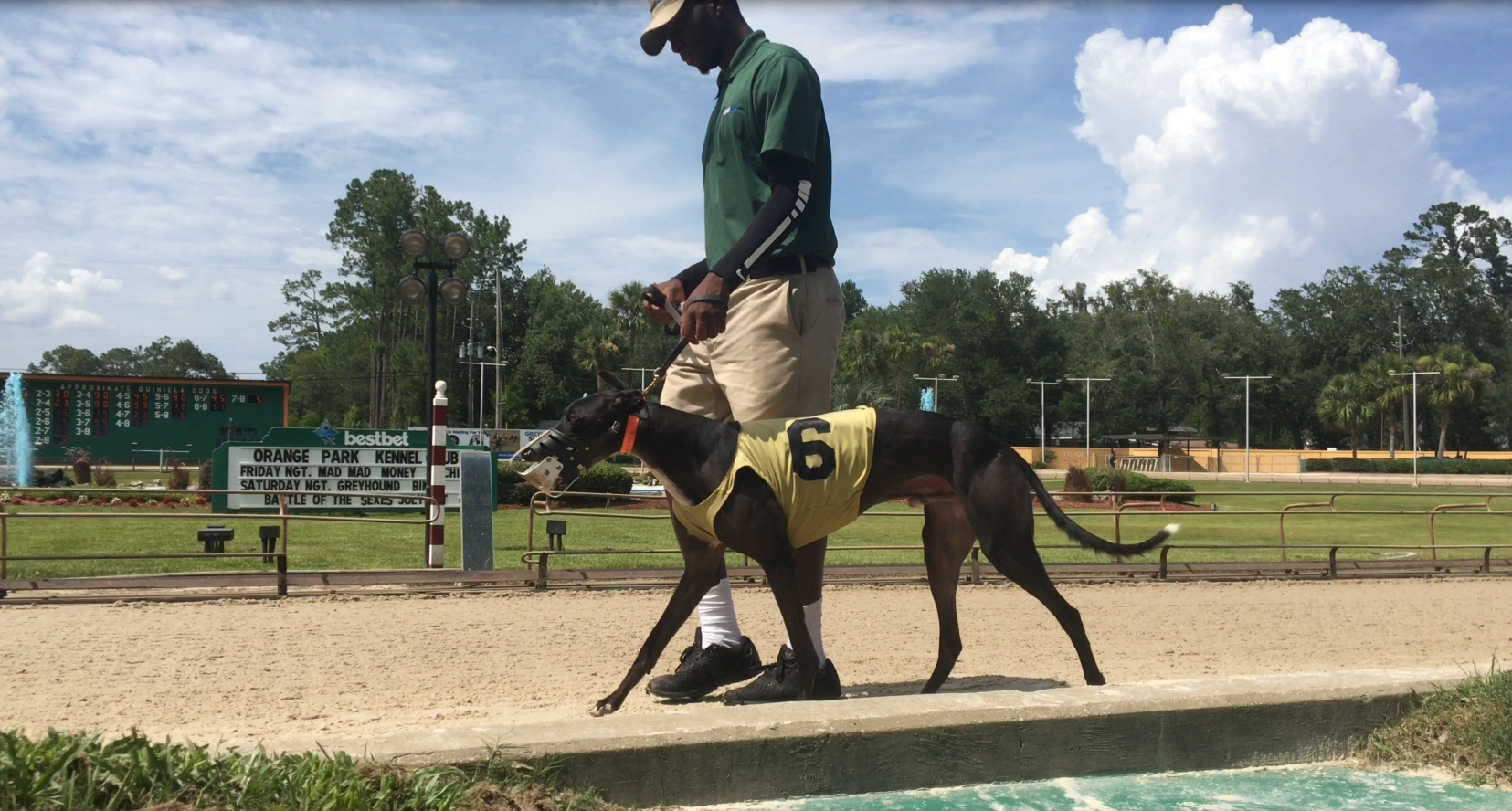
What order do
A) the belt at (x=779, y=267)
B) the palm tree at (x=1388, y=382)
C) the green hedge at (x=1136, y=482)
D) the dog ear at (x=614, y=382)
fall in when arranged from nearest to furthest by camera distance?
1. the dog ear at (x=614, y=382)
2. the belt at (x=779, y=267)
3. the green hedge at (x=1136, y=482)
4. the palm tree at (x=1388, y=382)

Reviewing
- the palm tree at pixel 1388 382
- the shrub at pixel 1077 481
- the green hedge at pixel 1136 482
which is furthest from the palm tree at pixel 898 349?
the shrub at pixel 1077 481

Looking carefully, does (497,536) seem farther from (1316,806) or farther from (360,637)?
(1316,806)

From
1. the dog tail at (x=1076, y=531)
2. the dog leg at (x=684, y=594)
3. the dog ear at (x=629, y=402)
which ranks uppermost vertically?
the dog ear at (x=629, y=402)

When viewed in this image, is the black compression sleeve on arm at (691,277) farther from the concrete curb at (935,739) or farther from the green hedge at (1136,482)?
the green hedge at (1136,482)

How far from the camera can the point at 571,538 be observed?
17.0 meters

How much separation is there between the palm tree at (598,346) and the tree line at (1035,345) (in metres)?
0.17

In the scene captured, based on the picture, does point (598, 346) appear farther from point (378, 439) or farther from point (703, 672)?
point (703, 672)

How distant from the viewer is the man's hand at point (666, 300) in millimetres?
4930

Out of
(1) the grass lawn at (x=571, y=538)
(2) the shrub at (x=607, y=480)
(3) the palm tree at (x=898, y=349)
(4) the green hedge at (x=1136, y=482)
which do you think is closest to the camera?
(1) the grass lawn at (x=571, y=538)

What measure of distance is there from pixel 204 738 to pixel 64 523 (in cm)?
1765

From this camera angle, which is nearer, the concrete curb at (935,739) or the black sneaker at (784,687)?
the concrete curb at (935,739)

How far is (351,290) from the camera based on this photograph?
261 feet

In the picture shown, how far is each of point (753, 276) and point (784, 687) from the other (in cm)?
172

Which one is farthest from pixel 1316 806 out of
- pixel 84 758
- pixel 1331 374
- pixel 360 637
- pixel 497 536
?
pixel 1331 374
